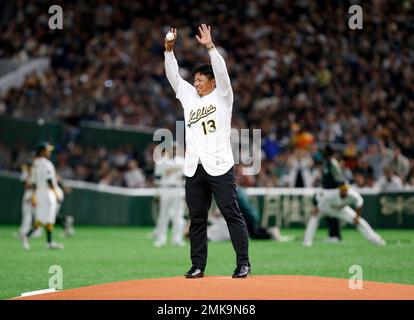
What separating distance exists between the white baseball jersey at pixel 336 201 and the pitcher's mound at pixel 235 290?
9.68 m

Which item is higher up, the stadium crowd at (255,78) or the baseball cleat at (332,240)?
the stadium crowd at (255,78)

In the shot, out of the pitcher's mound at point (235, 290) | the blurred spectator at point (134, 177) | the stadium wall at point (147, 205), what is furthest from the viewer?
the blurred spectator at point (134, 177)

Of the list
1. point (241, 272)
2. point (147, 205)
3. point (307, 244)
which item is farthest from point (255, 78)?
point (241, 272)

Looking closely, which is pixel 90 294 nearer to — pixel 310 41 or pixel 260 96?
pixel 260 96

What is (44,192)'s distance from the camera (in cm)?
1908

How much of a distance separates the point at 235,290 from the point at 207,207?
1.62 m

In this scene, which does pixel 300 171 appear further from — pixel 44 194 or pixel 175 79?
pixel 175 79

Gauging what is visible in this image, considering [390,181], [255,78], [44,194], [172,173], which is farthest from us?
[255,78]

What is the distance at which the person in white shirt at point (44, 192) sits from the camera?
1888cm

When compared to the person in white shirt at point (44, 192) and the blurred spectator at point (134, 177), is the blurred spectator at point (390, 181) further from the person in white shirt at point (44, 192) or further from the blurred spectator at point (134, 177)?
the person in white shirt at point (44, 192)

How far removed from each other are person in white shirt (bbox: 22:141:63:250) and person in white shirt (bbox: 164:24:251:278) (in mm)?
9109

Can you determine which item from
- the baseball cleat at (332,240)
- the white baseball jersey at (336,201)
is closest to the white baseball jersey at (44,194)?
the white baseball jersey at (336,201)

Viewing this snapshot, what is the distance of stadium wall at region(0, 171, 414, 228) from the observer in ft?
90.7

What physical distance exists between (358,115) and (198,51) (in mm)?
5980
